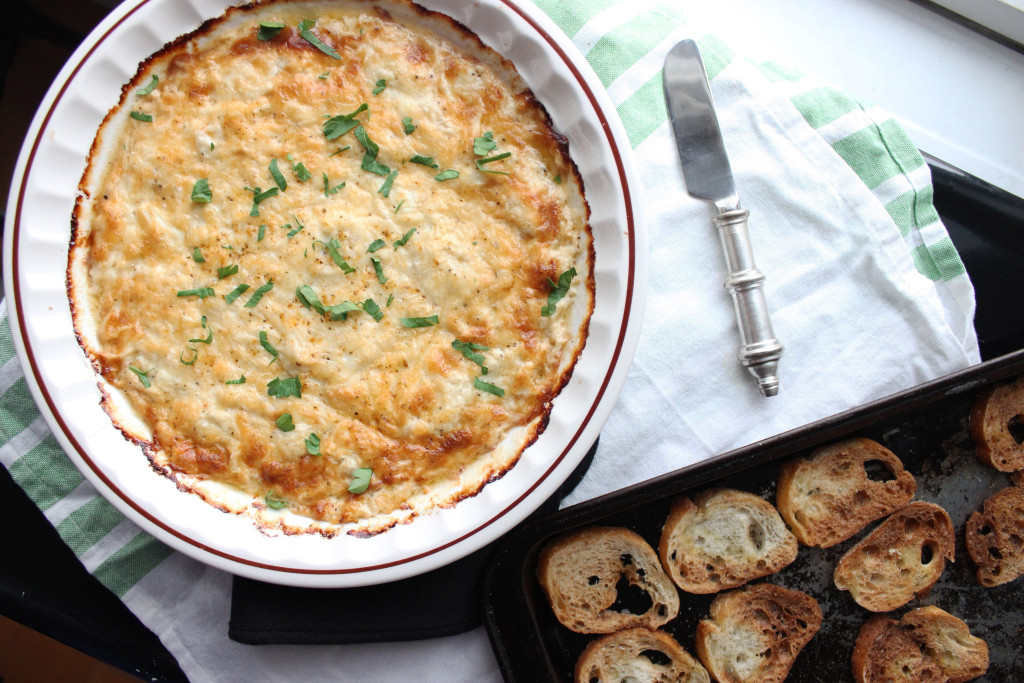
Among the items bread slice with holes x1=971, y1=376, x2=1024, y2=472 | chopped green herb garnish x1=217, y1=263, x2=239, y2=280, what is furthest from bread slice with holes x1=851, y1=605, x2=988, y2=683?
chopped green herb garnish x1=217, y1=263, x2=239, y2=280

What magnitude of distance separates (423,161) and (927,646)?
8.13 ft

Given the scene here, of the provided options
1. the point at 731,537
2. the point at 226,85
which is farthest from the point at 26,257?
the point at 731,537

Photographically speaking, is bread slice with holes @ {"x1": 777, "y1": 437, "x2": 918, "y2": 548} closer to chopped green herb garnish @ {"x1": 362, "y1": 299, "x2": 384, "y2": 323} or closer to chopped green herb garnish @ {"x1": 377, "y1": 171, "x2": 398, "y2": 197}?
chopped green herb garnish @ {"x1": 362, "y1": 299, "x2": 384, "y2": 323}

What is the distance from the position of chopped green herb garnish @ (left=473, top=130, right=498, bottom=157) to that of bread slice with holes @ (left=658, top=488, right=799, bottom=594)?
52.6 inches

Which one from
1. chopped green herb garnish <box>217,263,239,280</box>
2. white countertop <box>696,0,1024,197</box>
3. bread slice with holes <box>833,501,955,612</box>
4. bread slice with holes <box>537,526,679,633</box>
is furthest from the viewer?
white countertop <box>696,0,1024,197</box>

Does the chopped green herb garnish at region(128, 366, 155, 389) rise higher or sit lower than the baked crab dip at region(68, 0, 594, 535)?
lower

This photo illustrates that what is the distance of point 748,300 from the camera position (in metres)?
2.44

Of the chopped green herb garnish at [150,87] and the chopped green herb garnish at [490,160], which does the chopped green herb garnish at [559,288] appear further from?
the chopped green herb garnish at [150,87]

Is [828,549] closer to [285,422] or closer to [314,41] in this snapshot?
[285,422]

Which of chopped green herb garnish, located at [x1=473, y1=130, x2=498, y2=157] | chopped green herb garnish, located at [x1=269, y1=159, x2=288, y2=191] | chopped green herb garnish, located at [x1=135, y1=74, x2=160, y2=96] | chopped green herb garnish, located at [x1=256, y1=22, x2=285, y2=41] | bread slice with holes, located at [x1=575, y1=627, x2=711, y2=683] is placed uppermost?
chopped green herb garnish, located at [x1=256, y1=22, x2=285, y2=41]

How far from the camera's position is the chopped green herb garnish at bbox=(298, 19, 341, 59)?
206 centimetres

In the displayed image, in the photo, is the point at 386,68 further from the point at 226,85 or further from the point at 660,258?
the point at 660,258

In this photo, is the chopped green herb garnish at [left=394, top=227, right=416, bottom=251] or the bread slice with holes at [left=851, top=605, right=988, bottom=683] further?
the bread slice with holes at [left=851, top=605, right=988, bottom=683]

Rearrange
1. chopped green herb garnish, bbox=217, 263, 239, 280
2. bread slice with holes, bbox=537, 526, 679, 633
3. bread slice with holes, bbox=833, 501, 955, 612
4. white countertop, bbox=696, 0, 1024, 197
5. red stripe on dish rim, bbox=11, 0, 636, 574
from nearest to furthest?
red stripe on dish rim, bbox=11, 0, 636, 574, chopped green herb garnish, bbox=217, 263, 239, 280, bread slice with holes, bbox=537, 526, 679, 633, bread slice with holes, bbox=833, 501, 955, 612, white countertop, bbox=696, 0, 1024, 197
